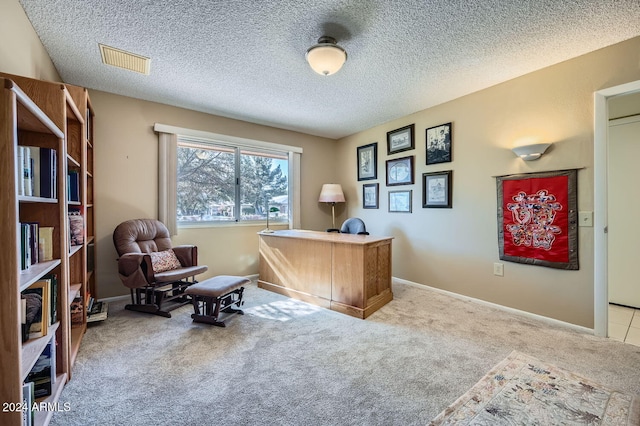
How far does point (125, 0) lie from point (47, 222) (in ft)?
4.93

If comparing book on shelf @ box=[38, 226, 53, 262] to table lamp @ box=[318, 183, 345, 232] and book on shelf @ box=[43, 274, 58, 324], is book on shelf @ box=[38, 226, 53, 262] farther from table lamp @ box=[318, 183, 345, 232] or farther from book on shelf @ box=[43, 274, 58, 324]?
table lamp @ box=[318, 183, 345, 232]

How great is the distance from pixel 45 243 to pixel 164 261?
1.56 m

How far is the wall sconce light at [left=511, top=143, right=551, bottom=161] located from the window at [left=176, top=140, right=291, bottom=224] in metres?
2.90

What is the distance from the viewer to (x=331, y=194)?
480cm

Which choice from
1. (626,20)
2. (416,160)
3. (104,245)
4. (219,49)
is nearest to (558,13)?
(626,20)

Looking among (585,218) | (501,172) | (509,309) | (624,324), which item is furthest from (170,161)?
(624,324)

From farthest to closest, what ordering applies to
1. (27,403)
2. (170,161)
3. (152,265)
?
(170,161) < (152,265) < (27,403)

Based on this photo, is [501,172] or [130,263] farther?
[501,172]

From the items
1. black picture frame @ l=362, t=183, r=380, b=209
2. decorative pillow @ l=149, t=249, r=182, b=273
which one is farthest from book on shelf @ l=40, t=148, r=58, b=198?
black picture frame @ l=362, t=183, r=380, b=209

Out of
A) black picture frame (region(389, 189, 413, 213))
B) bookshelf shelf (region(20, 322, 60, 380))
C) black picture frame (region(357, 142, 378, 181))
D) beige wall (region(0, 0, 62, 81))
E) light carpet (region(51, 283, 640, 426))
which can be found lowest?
light carpet (region(51, 283, 640, 426))

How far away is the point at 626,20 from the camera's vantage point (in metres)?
1.97

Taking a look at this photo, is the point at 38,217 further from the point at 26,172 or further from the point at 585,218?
the point at 585,218

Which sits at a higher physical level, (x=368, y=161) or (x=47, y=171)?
(x=368, y=161)

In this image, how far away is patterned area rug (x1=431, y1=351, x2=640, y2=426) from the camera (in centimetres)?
143
